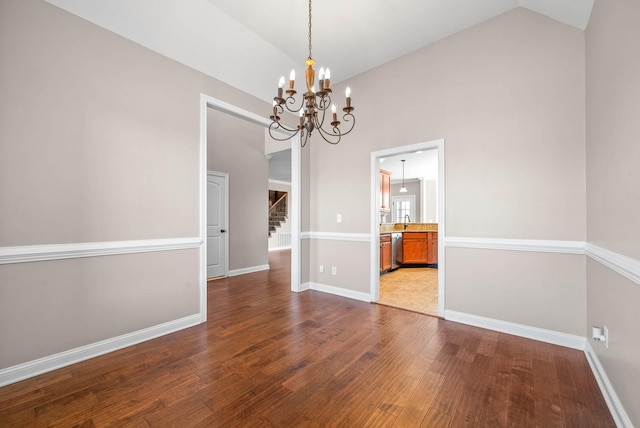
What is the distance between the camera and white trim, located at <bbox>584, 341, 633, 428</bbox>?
4.96 ft

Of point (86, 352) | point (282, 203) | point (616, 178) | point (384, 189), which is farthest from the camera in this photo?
point (282, 203)

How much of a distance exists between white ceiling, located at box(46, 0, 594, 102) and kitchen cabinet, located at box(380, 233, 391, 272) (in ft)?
11.0

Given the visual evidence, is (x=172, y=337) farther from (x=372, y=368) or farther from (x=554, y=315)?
(x=554, y=315)

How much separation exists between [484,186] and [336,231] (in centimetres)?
210

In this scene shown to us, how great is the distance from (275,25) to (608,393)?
4226 mm

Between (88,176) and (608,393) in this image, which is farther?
(88,176)

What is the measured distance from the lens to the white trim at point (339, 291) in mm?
3904

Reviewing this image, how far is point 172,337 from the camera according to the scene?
107 inches

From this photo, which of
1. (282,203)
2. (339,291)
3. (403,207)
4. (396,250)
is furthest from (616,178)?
(282,203)

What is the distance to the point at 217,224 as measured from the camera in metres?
5.47

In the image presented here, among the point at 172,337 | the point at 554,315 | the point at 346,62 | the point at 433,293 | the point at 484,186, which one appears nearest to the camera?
the point at 554,315

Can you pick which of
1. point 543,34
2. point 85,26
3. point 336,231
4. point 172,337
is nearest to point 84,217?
point 172,337

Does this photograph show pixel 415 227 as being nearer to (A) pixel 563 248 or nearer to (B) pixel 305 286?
(B) pixel 305 286

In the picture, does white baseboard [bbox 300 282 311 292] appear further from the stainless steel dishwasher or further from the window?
the window
